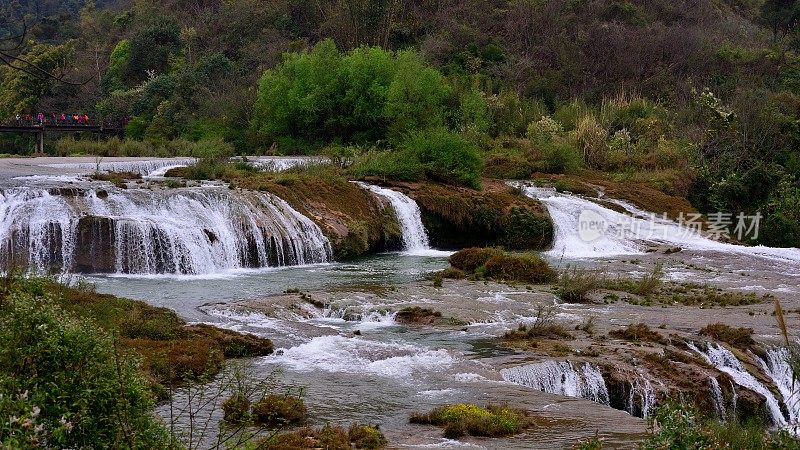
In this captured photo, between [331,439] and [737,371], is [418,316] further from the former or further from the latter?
[331,439]

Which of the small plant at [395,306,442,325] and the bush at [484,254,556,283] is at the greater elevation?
the bush at [484,254,556,283]

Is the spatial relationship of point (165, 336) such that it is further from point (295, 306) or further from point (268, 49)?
point (268, 49)

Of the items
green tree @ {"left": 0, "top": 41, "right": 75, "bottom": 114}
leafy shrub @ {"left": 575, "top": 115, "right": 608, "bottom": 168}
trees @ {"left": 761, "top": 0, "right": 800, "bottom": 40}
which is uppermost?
trees @ {"left": 761, "top": 0, "right": 800, "bottom": 40}

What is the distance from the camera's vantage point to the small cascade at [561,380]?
1198cm

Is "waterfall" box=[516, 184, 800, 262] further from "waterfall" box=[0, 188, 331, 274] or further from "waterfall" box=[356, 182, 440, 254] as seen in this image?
"waterfall" box=[0, 188, 331, 274]

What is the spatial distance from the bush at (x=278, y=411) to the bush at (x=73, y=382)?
9.71 feet

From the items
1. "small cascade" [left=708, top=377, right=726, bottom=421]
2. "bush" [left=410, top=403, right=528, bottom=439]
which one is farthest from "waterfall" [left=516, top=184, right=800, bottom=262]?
"bush" [left=410, top=403, right=528, bottom=439]

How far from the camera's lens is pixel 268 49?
5022 centimetres

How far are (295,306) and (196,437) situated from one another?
6876 millimetres

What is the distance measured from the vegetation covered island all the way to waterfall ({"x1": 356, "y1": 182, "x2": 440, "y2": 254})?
85 millimetres

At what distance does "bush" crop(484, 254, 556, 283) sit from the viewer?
63.6ft

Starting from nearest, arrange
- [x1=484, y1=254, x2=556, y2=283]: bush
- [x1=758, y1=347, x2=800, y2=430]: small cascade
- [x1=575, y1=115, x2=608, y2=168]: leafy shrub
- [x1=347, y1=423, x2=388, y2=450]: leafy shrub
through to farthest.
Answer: [x1=347, y1=423, x2=388, y2=450]: leafy shrub → [x1=758, y1=347, x2=800, y2=430]: small cascade → [x1=484, y1=254, x2=556, y2=283]: bush → [x1=575, y1=115, x2=608, y2=168]: leafy shrub

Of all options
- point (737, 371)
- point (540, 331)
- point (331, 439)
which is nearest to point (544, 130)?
point (540, 331)

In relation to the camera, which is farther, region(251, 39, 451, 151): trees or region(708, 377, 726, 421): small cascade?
region(251, 39, 451, 151): trees
